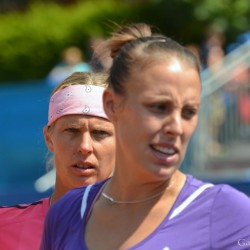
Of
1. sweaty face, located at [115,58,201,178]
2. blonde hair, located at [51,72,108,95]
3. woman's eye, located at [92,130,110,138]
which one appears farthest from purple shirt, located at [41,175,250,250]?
blonde hair, located at [51,72,108,95]

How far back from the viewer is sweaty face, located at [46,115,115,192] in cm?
462

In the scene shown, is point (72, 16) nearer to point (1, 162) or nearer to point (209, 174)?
point (1, 162)

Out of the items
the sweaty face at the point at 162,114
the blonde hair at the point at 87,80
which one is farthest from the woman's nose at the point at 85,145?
the sweaty face at the point at 162,114

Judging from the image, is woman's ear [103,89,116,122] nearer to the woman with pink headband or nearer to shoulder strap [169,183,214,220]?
shoulder strap [169,183,214,220]

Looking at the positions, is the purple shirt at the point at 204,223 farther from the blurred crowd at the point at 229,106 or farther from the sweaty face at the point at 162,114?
the blurred crowd at the point at 229,106

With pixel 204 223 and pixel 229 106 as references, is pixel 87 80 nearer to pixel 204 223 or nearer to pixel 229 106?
pixel 204 223

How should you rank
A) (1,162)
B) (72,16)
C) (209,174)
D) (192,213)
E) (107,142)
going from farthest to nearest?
1. (72,16)
2. (1,162)
3. (209,174)
4. (107,142)
5. (192,213)

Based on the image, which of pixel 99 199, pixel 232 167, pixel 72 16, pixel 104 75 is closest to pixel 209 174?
pixel 232 167

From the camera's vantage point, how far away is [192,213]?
10.7 feet

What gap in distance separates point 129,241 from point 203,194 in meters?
0.29

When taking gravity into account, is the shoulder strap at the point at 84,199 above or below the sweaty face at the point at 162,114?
below

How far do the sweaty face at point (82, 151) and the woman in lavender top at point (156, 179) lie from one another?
1021mm

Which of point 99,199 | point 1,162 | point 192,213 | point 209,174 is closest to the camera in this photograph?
point 192,213

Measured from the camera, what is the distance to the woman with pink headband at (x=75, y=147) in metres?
4.59
